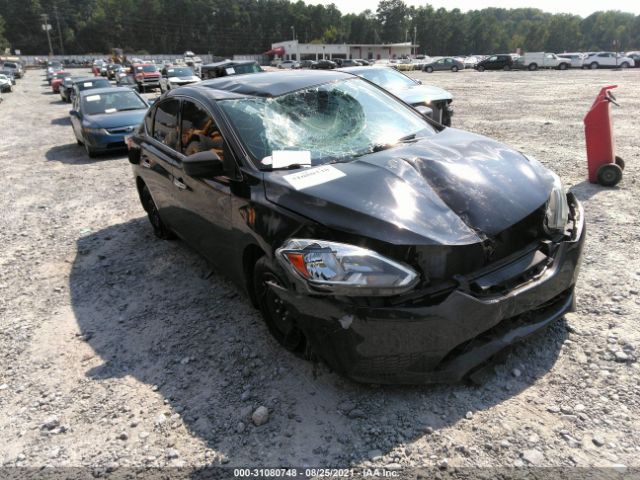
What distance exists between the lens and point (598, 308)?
3.42 metres

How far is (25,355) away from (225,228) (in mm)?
1769

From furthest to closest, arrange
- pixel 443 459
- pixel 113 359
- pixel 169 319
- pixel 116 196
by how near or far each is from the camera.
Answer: pixel 116 196 → pixel 169 319 → pixel 113 359 → pixel 443 459

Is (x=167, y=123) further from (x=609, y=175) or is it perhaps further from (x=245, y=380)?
(x=609, y=175)

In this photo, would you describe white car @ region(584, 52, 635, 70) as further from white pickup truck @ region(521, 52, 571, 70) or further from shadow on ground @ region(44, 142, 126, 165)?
shadow on ground @ region(44, 142, 126, 165)

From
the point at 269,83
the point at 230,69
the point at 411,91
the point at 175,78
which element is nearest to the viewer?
the point at 269,83

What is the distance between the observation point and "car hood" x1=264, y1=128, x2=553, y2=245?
249cm

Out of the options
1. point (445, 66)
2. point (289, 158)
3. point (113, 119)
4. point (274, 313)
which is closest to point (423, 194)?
point (289, 158)

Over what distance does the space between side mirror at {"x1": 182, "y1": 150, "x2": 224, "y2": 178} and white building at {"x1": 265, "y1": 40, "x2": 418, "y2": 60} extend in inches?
4325

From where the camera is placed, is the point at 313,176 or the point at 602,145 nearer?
the point at 313,176

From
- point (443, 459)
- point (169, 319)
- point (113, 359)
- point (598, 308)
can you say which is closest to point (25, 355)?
point (113, 359)

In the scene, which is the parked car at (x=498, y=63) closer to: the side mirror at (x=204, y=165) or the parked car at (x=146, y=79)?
the parked car at (x=146, y=79)

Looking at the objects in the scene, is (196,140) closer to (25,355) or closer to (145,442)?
(25,355)

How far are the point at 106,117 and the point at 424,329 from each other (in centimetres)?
1092

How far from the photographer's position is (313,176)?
2.92 metres
